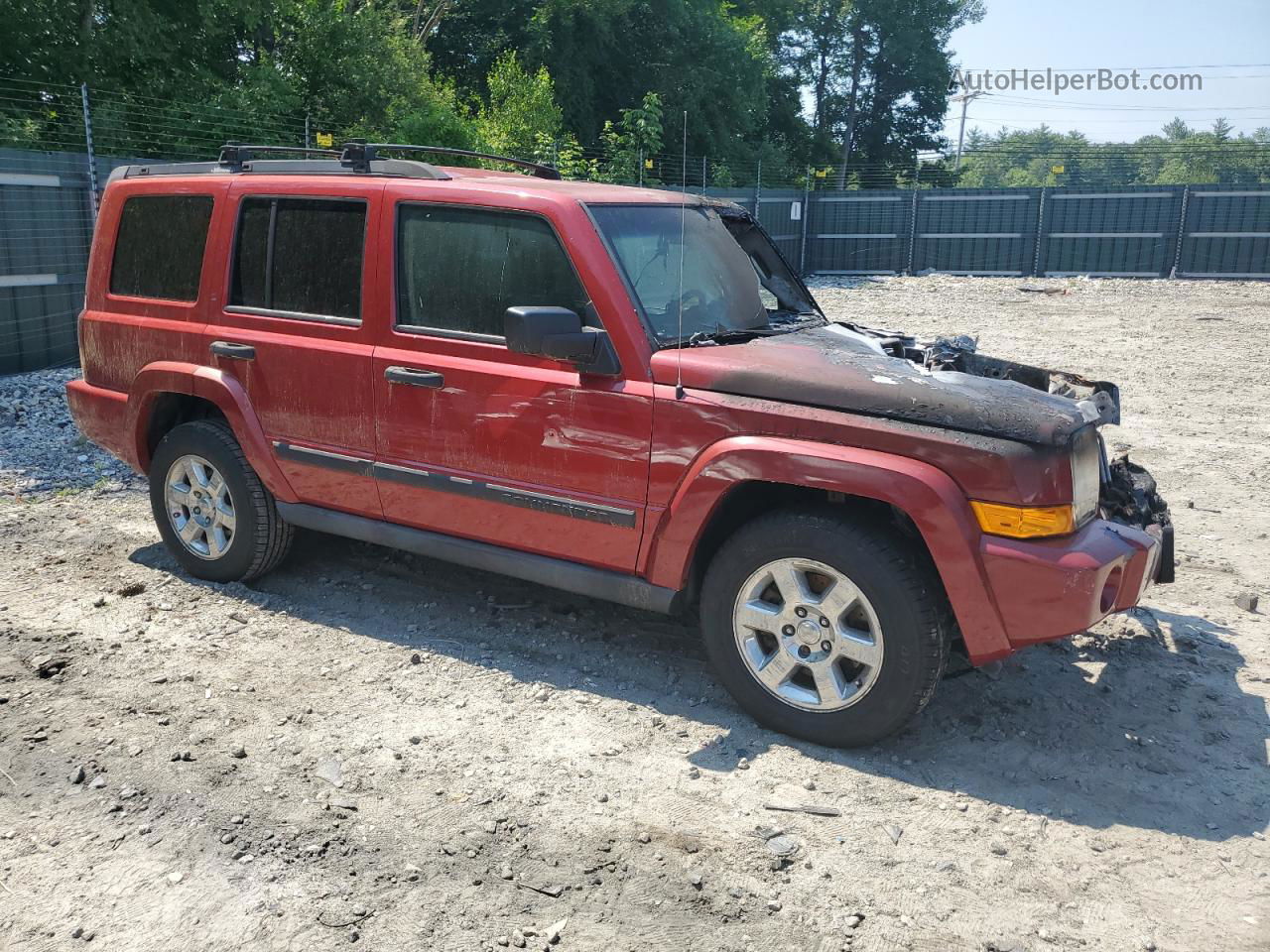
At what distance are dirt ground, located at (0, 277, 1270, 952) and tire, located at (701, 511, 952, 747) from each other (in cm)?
20

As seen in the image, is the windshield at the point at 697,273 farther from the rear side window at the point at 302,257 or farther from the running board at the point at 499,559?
the rear side window at the point at 302,257

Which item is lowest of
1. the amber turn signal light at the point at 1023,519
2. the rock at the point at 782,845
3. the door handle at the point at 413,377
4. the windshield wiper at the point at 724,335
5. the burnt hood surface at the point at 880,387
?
the rock at the point at 782,845

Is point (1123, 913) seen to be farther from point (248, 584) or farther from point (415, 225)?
point (248, 584)

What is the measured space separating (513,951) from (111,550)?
163 inches

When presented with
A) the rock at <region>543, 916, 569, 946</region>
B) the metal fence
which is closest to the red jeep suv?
the rock at <region>543, 916, 569, 946</region>

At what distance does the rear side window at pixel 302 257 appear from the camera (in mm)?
4727

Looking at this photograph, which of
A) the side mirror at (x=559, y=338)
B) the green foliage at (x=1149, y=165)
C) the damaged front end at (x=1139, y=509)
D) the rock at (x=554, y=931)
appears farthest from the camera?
the green foliage at (x=1149, y=165)

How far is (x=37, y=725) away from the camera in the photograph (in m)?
4.05

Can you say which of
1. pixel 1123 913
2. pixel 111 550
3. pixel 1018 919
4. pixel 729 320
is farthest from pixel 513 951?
pixel 111 550

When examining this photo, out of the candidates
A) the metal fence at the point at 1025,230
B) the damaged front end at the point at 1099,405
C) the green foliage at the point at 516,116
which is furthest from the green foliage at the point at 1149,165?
the damaged front end at the point at 1099,405

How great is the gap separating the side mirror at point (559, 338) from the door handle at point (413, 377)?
20.7 inches

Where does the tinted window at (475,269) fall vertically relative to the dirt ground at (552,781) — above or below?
above

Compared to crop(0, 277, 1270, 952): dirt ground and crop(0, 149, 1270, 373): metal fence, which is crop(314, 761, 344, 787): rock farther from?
crop(0, 149, 1270, 373): metal fence

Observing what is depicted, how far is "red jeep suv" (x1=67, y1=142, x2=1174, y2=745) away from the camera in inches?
142
